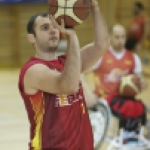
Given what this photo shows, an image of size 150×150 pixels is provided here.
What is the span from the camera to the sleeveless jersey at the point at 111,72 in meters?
5.55

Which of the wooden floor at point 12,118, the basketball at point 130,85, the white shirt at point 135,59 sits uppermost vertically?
the white shirt at point 135,59

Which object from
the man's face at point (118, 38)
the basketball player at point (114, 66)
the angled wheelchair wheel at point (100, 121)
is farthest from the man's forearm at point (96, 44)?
the man's face at point (118, 38)

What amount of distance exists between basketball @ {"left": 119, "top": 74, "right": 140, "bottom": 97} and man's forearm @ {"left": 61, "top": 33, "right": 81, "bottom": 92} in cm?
261

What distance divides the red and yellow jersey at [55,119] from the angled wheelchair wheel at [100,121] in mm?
1976

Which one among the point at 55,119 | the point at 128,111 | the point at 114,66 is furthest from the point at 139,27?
the point at 55,119

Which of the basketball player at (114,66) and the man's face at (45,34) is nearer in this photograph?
the man's face at (45,34)

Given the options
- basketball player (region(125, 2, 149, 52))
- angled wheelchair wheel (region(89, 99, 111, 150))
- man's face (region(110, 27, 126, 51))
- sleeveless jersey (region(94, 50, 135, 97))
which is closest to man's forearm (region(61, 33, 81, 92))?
angled wheelchair wheel (region(89, 99, 111, 150))

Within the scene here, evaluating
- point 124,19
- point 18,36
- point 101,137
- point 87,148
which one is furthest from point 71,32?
point 124,19

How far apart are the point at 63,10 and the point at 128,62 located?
10.4 ft

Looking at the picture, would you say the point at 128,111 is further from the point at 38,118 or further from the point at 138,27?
the point at 138,27

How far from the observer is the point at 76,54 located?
265 cm

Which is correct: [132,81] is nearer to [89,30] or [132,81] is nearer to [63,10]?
[63,10]

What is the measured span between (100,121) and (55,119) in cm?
214

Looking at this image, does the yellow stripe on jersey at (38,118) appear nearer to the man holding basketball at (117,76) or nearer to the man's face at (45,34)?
the man's face at (45,34)
